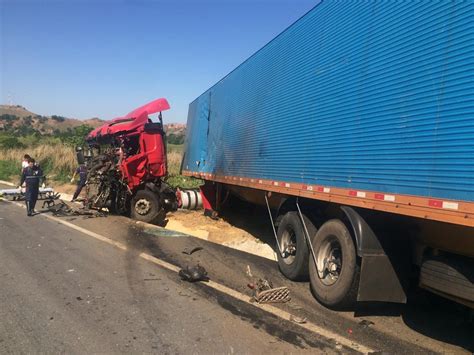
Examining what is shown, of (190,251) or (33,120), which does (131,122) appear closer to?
(190,251)

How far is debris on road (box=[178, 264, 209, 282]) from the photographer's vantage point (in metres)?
6.55

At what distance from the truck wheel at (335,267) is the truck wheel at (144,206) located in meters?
7.12

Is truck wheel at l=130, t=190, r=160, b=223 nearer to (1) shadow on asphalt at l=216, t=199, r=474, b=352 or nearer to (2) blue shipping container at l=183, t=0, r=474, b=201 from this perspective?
(2) blue shipping container at l=183, t=0, r=474, b=201

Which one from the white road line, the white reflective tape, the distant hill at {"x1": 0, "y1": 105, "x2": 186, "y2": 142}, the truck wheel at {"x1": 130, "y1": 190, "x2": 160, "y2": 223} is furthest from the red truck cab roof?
the distant hill at {"x1": 0, "y1": 105, "x2": 186, "y2": 142}

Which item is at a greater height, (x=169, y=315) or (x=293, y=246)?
(x=293, y=246)

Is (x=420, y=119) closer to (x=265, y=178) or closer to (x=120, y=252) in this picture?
(x=265, y=178)

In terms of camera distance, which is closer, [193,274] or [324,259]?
[324,259]

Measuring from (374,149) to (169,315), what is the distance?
295 cm

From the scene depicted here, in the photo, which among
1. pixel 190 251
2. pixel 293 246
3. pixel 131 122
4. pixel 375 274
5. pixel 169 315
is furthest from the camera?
pixel 131 122

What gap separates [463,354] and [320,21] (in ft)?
15.6

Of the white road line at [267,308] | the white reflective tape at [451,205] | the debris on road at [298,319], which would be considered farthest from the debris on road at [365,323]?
the white reflective tape at [451,205]

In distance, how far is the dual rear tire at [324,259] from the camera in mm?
5340

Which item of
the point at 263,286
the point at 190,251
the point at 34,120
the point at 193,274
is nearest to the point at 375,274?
the point at 263,286

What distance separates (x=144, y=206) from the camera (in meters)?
12.7
